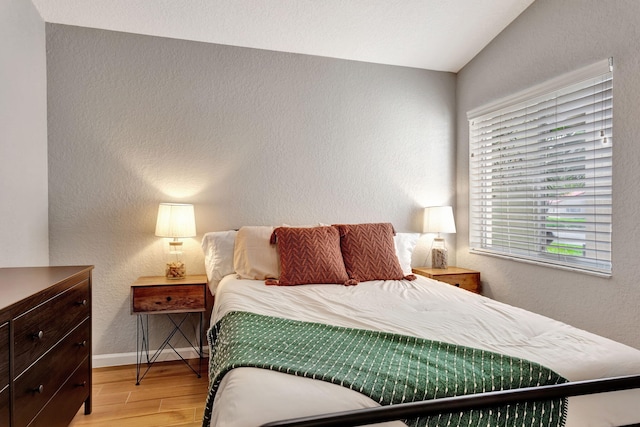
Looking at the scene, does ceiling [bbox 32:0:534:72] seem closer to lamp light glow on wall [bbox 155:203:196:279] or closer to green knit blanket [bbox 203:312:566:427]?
lamp light glow on wall [bbox 155:203:196:279]

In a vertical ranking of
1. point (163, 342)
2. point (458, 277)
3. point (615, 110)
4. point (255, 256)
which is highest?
point (615, 110)

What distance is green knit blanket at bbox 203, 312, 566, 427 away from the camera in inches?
40.6

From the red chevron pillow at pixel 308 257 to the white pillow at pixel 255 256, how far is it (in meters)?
0.07

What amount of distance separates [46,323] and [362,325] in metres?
1.29

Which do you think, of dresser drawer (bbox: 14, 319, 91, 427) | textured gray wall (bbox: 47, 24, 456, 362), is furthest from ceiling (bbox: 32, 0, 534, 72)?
dresser drawer (bbox: 14, 319, 91, 427)

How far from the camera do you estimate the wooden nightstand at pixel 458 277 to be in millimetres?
3113

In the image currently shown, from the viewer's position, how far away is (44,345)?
1.54 meters

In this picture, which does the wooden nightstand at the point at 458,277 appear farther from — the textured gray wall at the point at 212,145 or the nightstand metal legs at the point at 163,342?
the nightstand metal legs at the point at 163,342

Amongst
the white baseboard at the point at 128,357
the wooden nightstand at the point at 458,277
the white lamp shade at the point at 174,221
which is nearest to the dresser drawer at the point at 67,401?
the white baseboard at the point at 128,357

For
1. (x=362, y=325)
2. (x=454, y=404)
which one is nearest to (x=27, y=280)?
(x=362, y=325)

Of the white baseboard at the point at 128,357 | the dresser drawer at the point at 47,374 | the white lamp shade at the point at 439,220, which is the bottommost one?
the white baseboard at the point at 128,357

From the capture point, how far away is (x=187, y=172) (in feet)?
9.64

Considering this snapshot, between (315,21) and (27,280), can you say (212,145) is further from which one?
(27,280)

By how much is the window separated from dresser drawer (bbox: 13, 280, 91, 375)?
111 inches
